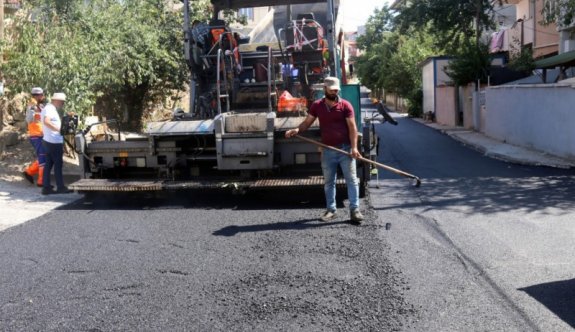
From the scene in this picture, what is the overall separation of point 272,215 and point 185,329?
399 centimetres

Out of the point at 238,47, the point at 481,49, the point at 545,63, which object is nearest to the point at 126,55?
the point at 238,47

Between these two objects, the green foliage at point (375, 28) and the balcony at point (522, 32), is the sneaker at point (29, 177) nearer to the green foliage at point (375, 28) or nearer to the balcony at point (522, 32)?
the balcony at point (522, 32)

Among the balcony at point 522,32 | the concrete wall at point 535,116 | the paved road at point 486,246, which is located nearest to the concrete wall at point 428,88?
the balcony at point 522,32

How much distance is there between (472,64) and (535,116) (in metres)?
9.36

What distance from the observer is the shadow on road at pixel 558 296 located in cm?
483

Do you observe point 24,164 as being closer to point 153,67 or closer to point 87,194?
Result: point 87,194

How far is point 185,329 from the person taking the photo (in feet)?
15.2

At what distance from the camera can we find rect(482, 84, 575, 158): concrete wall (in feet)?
49.5

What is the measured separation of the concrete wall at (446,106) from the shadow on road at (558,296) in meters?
25.6

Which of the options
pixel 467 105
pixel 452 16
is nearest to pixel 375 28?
pixel 452 16

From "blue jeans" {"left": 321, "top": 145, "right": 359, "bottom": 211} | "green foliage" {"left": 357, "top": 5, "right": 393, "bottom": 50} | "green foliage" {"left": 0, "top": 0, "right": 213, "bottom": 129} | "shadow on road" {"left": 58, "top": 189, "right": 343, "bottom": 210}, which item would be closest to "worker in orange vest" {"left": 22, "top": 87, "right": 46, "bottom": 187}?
"green foliage" {"left": 0, "top": 0, "right": 213, "bottom": 129}

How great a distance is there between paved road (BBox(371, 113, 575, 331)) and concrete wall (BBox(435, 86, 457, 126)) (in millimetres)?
17896

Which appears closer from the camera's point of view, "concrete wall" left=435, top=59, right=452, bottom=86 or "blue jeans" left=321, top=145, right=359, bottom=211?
"blue jeans" left=321, top=145, right=359, bottom=211

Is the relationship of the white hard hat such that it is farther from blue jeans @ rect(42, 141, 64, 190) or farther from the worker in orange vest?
blue jeans @ rect(42, 141, 64, 190)
